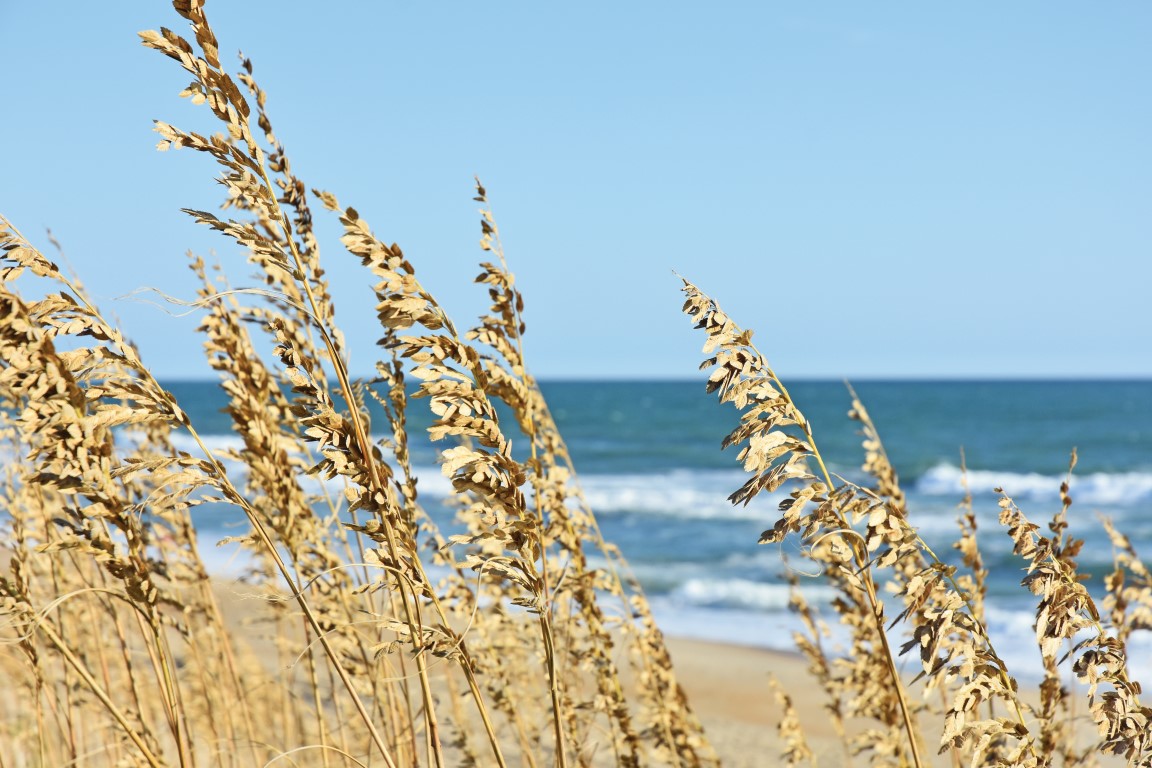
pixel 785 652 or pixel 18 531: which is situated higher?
pixel 18 531

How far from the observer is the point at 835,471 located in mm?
2287

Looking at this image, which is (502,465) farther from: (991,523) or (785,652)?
(991,523)

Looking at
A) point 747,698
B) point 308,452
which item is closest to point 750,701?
point 747,698

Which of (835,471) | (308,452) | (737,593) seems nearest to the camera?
(308,452)

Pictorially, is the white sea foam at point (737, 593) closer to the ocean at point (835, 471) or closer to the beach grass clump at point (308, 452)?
the ocean at point (835, 471)

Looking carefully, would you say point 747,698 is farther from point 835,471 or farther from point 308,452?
point 308,452

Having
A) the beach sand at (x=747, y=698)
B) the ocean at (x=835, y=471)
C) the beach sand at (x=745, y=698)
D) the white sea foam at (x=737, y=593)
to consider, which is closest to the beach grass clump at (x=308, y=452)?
the ocean at (x=835, y=471)

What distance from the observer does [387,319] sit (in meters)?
1.21

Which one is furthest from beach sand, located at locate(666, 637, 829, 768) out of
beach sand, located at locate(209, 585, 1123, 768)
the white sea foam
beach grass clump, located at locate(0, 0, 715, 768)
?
beach grass clump, located at locate(0, 0, 715, 768)

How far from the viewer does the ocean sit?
1273 centimetres

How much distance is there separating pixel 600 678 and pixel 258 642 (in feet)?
25.0

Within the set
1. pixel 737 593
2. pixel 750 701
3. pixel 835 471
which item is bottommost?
pixel 750 701

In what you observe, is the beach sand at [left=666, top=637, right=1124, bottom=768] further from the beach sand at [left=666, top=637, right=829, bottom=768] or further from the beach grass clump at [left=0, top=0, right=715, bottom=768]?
the beach grass clump at [left=0, top=0, right=715, bottom=768]

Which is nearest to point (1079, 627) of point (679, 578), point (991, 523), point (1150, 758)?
point (1150, 758)
